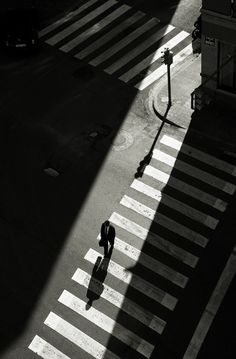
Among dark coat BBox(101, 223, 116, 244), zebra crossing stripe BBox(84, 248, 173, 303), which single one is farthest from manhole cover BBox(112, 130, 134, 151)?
zebra crossing stripe BBox(84, 248, 173, 303)

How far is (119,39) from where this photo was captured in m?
35.9

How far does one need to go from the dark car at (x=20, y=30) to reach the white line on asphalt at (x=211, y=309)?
18.2 m

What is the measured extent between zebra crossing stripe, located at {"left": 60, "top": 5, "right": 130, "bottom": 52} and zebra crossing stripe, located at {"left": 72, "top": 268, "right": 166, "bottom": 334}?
16.1 meters

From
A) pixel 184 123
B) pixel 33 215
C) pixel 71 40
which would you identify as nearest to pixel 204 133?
pixel 184 123

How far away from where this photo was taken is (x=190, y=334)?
889 inches

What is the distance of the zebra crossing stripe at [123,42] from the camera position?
114 ft

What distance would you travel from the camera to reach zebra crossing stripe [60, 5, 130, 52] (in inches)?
Result: 1421

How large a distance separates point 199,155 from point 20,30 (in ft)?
46.7

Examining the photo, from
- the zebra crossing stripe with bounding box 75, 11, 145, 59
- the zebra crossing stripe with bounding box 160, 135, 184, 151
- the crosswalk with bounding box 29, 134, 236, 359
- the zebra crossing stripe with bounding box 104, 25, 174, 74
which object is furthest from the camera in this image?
the zebra crossing stripe with bounding box 75, 11, 145, 59

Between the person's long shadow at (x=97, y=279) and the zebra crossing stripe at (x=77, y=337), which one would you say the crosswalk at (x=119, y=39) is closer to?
the person's long shadow at (x=97, y=279)

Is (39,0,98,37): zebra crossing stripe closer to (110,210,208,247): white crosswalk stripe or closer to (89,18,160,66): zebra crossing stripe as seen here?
(89,18,160,66): zebra crossing stripe

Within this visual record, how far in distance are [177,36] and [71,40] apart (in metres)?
6.42

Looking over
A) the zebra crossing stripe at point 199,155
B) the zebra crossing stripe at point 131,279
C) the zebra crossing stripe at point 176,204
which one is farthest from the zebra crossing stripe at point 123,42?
the zebra crossing stripe at point 131,279

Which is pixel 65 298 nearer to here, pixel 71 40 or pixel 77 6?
pixel 71 40
